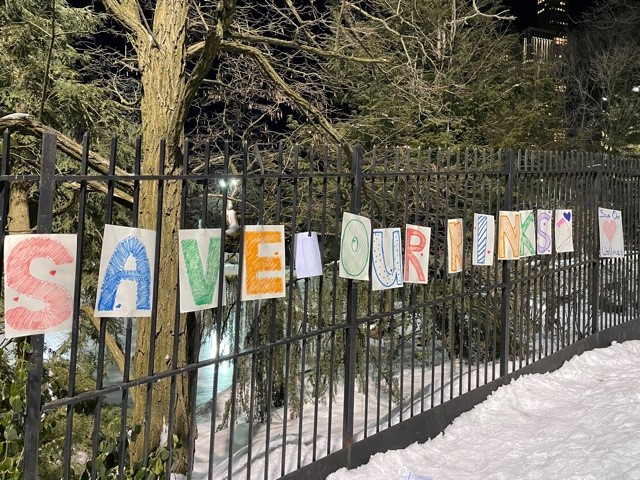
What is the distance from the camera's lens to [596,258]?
28.9 feet

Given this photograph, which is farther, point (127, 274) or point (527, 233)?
point (527, 233)

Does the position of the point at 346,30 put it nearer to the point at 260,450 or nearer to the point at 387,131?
the point at 260,450

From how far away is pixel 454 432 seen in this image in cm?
599

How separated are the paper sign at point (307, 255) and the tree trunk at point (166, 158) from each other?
2.09 m

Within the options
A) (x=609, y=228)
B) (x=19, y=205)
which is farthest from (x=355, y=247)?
Result: (x=19, y=205)

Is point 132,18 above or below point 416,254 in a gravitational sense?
above

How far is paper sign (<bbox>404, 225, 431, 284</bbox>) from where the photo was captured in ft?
18.4

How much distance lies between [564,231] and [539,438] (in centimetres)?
294

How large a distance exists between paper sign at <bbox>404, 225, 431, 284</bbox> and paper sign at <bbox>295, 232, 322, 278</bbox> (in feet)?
3.79

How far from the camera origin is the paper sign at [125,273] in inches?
130

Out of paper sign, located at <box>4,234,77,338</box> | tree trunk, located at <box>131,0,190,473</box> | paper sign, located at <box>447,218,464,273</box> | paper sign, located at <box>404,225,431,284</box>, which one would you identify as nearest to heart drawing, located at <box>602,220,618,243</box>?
paper sign, located at <box>447,218,464,273</box>

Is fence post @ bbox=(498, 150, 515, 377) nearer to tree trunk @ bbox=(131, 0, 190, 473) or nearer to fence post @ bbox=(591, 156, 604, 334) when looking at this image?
fence post @ bbox=(591, 156, 604, 334)

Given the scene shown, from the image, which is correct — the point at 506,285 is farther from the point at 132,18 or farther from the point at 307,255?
the point at 132,18

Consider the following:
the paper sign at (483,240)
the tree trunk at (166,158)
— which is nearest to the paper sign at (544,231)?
the paper sign at (483,240)
